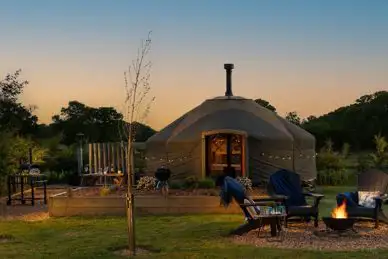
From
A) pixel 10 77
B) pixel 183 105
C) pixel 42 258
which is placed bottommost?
pixel 42 258

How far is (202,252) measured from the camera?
22.4ft

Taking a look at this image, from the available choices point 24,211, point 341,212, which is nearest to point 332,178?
point 341,212

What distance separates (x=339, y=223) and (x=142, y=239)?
2.53 m

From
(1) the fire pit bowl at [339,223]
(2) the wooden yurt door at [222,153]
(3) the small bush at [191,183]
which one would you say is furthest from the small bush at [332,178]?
(1) the fire pit bowl at [339,223]

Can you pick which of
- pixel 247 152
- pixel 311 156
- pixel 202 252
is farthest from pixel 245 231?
pixel 311 156

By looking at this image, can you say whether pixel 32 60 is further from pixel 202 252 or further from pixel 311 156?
pixel 202 252

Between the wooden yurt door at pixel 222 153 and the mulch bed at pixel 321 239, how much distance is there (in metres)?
5.92

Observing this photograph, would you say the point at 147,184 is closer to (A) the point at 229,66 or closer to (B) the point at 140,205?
(B) the point at 140,205

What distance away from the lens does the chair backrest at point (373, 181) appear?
28.6ft

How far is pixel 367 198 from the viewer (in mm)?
8648

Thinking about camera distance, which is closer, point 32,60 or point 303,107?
point 32,60

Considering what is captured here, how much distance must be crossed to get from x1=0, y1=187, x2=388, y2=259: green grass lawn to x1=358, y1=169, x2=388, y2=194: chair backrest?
154cm

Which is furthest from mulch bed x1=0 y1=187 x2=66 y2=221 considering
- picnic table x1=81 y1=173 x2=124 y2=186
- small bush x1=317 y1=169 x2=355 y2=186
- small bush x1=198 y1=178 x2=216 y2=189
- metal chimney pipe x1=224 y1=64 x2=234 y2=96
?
small bush x1=317 y1=169 x2=355 y2=186

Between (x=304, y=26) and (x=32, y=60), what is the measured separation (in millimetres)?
7564
